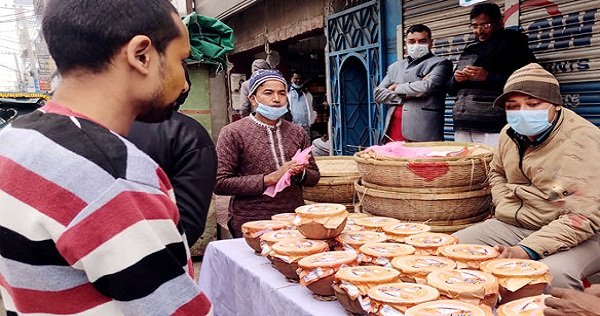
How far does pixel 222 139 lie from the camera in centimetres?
284

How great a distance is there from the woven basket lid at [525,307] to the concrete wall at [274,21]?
6.32 m

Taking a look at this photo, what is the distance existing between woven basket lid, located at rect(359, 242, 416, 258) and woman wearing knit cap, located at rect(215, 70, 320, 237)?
976 mm

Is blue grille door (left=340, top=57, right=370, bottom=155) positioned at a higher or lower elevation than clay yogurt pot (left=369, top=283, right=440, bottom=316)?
higher

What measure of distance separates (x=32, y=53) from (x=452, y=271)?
48.8m

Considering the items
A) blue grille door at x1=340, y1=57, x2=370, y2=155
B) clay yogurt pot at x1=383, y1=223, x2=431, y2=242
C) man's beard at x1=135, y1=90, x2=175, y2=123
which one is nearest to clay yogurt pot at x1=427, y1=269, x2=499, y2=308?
clay yogurt pot at x1=383, y1=223, x2=431, y2=242

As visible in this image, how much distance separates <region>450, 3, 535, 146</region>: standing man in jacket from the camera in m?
3.43

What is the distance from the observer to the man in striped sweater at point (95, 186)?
75 centimetres

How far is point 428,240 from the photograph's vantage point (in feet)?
6.06

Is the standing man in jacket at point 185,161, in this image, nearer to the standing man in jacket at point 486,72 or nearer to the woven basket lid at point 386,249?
the woven basket lid at point 386,249

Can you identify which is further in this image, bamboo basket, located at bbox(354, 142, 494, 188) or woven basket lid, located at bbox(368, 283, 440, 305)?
bamboo basket, located at bbox(354, 142, 494, 188)

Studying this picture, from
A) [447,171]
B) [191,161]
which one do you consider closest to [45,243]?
[191,161]

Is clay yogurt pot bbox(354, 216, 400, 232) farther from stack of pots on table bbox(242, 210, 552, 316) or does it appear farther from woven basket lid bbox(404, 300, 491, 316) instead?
woven basket lid bbox(404, 300, 491, 316)

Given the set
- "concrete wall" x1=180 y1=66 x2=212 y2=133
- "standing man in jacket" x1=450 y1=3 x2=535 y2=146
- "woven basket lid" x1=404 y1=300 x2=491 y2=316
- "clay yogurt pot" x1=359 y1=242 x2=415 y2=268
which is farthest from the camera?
"concrete wall" x1=180 y1=66 x2=212 y2=133

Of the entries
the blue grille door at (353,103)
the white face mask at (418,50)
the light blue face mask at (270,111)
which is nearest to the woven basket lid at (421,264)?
the light blue face mask at (270,111)
